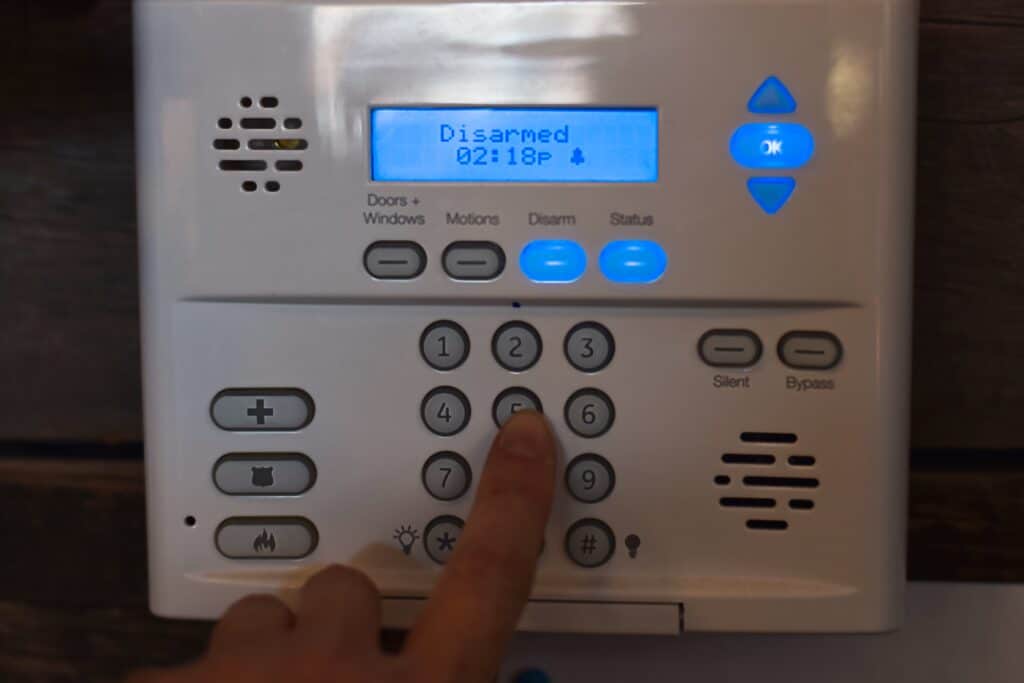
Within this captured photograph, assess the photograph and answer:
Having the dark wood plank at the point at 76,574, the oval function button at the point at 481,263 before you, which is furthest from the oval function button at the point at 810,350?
the dark wood plank at the point at 76,574

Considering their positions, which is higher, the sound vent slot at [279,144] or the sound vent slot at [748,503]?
the sound vent slot at [279,144]

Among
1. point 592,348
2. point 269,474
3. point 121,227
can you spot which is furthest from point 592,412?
point 121,227

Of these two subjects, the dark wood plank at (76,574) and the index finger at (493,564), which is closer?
the index finger at (493,564)

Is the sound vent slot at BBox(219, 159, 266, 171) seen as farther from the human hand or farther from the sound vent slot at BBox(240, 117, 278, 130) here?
the human hand

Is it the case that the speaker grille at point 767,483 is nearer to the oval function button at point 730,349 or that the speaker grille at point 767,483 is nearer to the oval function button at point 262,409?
the oval function button at point 730,349

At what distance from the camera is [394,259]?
0.35m

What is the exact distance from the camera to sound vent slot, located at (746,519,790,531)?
35 cm

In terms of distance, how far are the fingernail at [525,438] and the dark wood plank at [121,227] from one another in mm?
183

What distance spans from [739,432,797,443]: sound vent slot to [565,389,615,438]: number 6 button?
0.17 feet

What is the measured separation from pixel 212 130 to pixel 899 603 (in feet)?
1.05

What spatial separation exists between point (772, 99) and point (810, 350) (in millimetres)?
95

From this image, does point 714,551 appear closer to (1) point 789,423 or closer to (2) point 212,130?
(1) point 789,423

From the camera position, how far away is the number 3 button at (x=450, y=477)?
36cm

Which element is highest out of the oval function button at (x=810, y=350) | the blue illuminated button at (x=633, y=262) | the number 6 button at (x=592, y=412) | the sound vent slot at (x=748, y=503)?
the blue illuminated button at (x=633, y=262)
